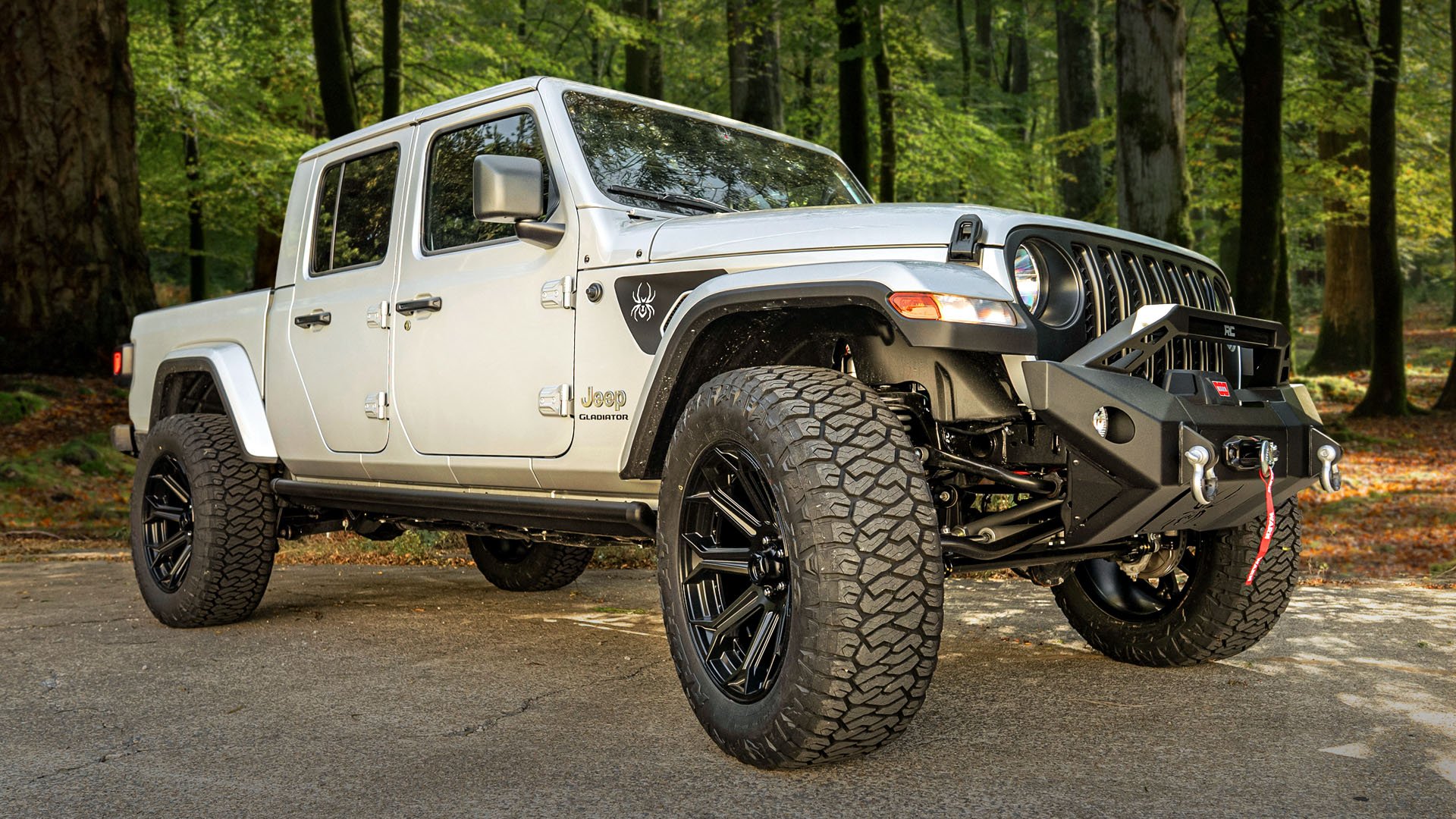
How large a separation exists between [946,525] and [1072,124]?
795 inches

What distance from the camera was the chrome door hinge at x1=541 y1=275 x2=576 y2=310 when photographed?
425cm

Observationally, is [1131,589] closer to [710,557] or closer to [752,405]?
[710,557]

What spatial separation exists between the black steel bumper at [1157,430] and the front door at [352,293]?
2937mm

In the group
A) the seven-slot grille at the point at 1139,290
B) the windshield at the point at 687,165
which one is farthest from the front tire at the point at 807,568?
the windshield at the point at 687,165

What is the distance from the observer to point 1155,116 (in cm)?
1018

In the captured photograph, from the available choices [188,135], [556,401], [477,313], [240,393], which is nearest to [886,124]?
[188,135]

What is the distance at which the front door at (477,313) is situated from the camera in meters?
4.35

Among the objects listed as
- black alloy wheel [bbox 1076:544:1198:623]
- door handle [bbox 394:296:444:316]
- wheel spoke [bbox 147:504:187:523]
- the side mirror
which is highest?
the side mirror

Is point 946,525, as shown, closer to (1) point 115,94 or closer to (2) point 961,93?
(1) point 115,94

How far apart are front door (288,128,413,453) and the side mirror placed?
1196mm

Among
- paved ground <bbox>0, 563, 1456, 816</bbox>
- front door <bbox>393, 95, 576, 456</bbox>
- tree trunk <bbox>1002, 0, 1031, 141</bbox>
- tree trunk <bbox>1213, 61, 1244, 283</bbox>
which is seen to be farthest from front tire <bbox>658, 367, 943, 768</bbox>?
tree trunk <bbox>1002, 0, 1031, 141</bbox>

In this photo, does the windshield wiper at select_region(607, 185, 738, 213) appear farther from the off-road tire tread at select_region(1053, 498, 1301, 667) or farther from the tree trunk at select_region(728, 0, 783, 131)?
the tree trunk at select_region(728, 0, 783, 131)

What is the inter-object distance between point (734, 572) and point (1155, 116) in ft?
26.7

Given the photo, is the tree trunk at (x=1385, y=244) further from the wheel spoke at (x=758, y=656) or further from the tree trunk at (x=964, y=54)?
the wheel spoke at (x=758, y=656)
